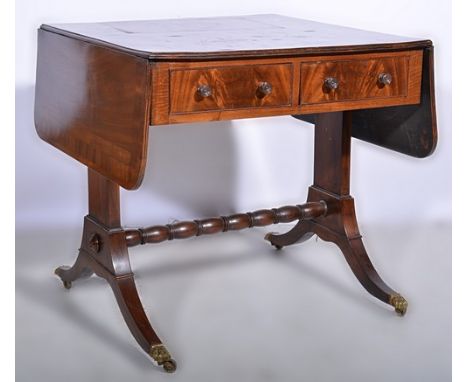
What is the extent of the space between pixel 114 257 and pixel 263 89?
767 mm

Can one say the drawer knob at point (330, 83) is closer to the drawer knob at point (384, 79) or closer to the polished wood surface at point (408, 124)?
the drawer knob at point (384, 79)

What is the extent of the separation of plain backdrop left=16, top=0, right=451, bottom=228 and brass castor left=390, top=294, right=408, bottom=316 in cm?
94

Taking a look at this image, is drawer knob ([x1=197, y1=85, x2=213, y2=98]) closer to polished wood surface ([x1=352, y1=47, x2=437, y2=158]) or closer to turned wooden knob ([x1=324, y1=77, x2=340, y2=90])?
turned wooden knob ([x1=324, y1=77, x2=340, y2=90])

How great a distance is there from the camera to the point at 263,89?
2.78 m

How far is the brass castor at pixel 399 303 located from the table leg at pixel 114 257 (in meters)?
0.81

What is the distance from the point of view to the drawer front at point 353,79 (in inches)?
113

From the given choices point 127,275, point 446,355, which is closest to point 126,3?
point 127,275

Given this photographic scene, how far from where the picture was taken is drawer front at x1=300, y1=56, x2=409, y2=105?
2.87 m

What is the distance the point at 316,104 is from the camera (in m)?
2.89

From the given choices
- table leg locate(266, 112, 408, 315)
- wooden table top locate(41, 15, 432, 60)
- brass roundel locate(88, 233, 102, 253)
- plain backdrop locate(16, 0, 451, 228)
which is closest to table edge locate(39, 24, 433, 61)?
wooden table top locate(41, 15, 432, 60)

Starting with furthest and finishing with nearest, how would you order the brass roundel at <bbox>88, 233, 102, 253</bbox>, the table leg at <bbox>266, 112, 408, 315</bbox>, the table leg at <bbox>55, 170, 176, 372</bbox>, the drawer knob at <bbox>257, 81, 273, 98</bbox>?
the table leg at <bbox>266, 112, 408, 315</bbox>, the brass roundel at <bbox>88, 233, 102, 253</bbox>, the table leg at <bbox>55, 170, 176, 372</bbox>, the drawer knob at <bbox>257, 81, 273, 98</bbox>

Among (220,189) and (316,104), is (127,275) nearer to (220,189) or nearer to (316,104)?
(316,104)

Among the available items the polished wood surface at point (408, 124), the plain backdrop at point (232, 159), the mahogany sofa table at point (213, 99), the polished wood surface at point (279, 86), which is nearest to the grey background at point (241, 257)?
the plain backdrop at point (232, 159)

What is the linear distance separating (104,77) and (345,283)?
1.25 m
